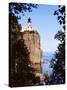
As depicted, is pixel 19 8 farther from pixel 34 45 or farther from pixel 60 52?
pixel 60 52

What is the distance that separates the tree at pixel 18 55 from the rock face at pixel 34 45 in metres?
0.04

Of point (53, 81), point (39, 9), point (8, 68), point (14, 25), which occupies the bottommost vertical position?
point (53, 81)

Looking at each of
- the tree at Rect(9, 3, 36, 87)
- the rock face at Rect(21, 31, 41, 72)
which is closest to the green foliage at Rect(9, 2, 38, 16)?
the tree at Rect(9, 3, 36, 87)

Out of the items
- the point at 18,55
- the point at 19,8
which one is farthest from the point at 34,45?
the point at 19,8

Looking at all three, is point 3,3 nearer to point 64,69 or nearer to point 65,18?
point 65,18

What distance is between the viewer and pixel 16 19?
2104 mm

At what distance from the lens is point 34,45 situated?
214cm

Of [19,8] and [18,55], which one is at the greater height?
[19,8]

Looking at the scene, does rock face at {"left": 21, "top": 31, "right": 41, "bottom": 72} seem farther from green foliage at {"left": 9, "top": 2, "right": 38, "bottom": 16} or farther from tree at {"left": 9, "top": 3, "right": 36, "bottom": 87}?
green foliage at {"left": 9, "top": 2, "right": 38, "bottom": 16}

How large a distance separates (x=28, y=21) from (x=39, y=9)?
158mm

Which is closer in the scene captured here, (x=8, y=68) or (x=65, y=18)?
(x=8, y=68)

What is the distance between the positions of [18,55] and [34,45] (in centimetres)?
17

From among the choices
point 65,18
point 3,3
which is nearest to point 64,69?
point 65,18

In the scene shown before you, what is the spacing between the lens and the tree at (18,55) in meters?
2.09
